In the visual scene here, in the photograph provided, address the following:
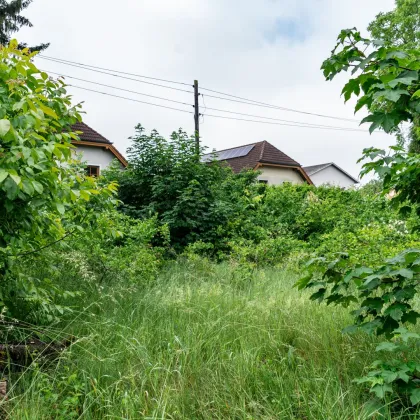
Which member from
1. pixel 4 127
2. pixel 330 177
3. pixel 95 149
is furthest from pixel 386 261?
pixel 330 177

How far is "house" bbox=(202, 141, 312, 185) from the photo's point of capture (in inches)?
893

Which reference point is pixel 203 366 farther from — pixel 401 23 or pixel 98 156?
pixel 401 23

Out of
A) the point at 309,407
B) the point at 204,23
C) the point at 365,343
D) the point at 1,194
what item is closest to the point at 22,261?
the point at 1,194

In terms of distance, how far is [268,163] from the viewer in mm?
22641

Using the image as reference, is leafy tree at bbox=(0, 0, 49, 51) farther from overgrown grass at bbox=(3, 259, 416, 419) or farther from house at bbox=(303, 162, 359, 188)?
house at bbox=(303, 162, 359, 188)

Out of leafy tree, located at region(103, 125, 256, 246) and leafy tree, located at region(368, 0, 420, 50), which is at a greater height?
leafy tree, located at region(368, 0, 420, 50)

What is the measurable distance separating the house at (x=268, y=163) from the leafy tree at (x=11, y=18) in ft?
38.6

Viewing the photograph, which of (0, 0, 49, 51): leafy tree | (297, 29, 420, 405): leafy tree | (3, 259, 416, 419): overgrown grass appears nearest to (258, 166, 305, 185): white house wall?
(0, 0, 49, 51): leafy tree

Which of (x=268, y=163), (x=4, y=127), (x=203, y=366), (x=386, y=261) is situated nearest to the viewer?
(x=4, y=127)

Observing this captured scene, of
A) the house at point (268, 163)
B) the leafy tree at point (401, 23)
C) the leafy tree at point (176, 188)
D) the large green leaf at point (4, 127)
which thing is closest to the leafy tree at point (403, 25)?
the leafy tree at point (401, 23)

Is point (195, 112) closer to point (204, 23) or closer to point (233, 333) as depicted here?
point (204, 23)

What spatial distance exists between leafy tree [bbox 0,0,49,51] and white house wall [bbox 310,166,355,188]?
24.6 meters

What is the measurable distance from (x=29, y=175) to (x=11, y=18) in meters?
20.1

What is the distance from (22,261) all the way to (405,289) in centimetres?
291
